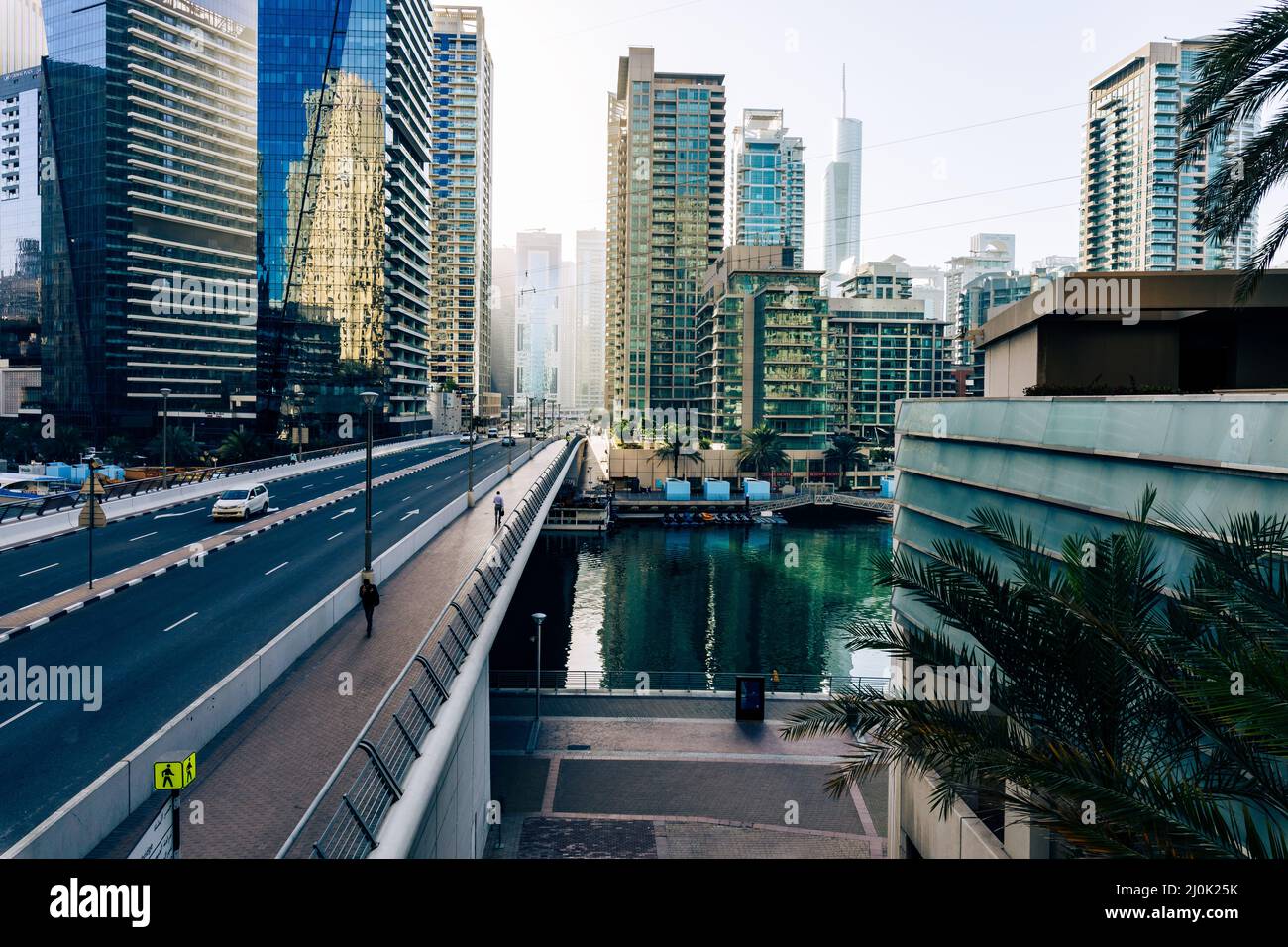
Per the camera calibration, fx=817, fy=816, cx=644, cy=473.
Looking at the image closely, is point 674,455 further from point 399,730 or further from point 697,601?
point 399,730

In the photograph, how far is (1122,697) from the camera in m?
7.14

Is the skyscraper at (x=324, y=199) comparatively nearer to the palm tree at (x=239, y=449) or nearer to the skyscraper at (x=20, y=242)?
the palm tree at (x=239, y=449)

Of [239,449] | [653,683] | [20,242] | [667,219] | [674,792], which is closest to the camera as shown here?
[674,792]

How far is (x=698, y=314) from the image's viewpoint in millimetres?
130750

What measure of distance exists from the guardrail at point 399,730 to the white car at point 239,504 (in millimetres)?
18386

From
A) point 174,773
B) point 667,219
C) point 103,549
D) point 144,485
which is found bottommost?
point 103,549

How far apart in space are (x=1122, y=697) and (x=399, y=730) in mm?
9505

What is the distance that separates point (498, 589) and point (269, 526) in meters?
18.5

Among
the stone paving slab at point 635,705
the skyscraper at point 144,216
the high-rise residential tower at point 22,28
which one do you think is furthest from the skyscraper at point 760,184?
the stone paving slab at point 635,705

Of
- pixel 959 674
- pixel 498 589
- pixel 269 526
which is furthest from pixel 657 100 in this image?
pixel 959 674

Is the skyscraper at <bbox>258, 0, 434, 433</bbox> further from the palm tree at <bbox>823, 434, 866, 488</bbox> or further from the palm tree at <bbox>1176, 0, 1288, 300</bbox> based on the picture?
the palm tree at <bbox>1176, 0, 1288, 300</bbox>
